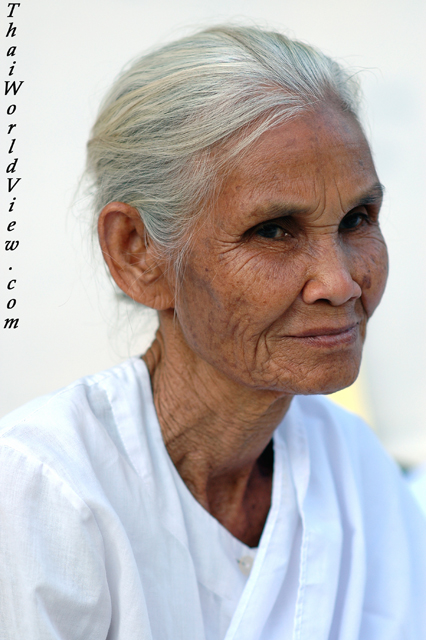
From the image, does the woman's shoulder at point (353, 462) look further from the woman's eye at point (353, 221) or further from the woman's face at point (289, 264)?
the woman's eye at point (353, 221)

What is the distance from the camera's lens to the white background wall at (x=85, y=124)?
316cm

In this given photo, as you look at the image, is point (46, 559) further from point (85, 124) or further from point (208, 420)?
point (85, 124)

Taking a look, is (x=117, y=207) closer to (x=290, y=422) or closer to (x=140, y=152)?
(x=140, y=152)

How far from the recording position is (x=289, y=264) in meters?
1.49

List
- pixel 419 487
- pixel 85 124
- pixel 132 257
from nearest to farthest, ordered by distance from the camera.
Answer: pixel 132 257 → pixel 419 487 → pixel 85 124

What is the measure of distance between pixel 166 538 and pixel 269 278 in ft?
2.26

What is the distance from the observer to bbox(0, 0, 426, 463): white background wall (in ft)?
10.4

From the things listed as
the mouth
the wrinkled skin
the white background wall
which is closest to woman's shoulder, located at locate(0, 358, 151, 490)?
the wrinkled skin

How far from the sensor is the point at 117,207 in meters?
1.68

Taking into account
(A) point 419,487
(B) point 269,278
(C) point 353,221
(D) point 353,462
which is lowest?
(A) point 419,487

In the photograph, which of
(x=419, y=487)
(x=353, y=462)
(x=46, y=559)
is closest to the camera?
(x=46, y=559)

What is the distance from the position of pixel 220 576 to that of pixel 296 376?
58 cm

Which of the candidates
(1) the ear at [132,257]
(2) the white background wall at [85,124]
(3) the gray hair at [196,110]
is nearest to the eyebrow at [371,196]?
→ (3) the gray hair at [196,110]

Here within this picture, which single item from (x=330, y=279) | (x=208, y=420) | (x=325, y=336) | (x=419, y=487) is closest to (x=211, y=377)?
(x=208, y=420)
